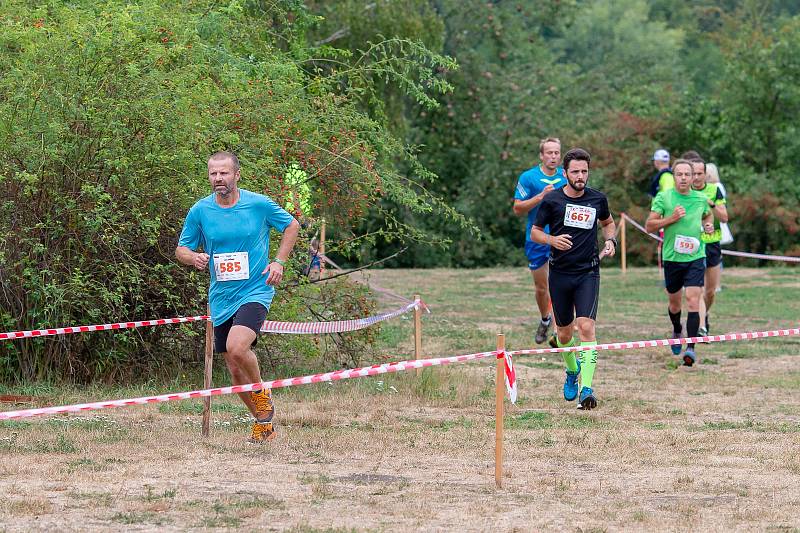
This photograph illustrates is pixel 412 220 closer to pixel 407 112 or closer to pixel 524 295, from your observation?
pixel 407 112

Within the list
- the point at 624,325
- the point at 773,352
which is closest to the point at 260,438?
the point at 773,352

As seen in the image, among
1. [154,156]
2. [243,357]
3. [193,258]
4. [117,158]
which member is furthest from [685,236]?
[193,258]

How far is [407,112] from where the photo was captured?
114 feet

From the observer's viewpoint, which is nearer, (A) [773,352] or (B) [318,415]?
(B) [318,415]

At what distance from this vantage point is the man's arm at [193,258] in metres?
8.55

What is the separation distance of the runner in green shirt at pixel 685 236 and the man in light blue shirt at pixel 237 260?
514 centimetres

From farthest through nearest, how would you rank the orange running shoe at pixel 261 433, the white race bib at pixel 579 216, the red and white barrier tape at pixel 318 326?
the red and white barrier tape at pixel 318 326, the white race bib at pixel 579 216, the orange running shoe at pixel 261 433

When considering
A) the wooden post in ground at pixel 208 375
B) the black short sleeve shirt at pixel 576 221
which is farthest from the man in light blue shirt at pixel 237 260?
the black short sleeve shirt at pixel 576 221

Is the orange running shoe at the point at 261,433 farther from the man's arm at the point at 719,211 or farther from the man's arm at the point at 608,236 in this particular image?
the man's arm at the point at 719,211

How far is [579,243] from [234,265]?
2.99 m

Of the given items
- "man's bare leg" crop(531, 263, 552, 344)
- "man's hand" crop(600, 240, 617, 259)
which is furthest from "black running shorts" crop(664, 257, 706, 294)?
"man's hand" crop(600, 240, 617, 259)

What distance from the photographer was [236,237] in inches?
341

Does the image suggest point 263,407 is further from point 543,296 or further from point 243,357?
point 543,296

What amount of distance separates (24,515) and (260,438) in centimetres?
232
